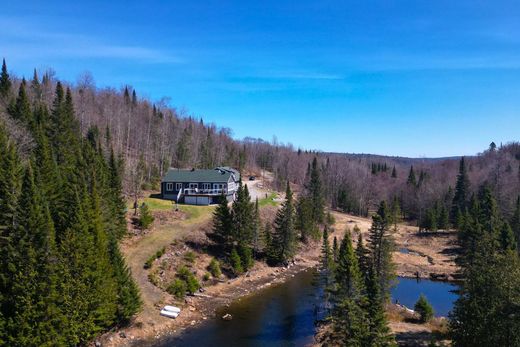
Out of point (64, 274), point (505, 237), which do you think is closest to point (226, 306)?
point (64, 274)

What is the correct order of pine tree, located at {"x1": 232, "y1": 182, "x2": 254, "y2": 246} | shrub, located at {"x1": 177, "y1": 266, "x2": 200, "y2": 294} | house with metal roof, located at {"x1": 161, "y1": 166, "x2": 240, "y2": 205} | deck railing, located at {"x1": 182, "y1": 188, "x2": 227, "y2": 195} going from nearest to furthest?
shrub, located at {"x1": 177, "y1": 266, "x2": 200, "y2": 294}
pine tree, located at {"x1": 232, "y1": 182, "x2": 254, "y2": 246}
house with metal roof, located at {"x1": 161, "y1": 166, "x2": 240, "y2": 205}
deck railing, located at {"x1": 182, "y1": 188, "x2": 227, "y2": 195}

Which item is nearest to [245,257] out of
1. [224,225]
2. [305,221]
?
[224,225]

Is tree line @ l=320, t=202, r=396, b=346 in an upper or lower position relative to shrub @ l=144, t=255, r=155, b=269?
upper

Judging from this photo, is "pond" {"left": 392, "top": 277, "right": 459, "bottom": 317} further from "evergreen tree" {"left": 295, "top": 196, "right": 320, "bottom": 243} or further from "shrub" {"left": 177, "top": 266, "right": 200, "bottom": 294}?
"shrub" {"left": 177, "top": 266, "right": 200, "bottom": 294}

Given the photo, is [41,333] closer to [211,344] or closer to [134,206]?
[211,344]

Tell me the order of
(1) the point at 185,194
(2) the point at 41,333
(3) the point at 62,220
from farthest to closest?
(1) the point at 185,194 → (3) the point at 62,220 → (2) the point at 41,333

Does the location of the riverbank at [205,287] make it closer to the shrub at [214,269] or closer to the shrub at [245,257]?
the shrub at [245,257]

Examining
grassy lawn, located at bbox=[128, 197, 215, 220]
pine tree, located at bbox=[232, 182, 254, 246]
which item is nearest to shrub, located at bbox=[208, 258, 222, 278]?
pine tree, located at bbox=[232, 182, 254, 246]

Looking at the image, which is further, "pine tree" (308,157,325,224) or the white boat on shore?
"pine tree" (308,157,325,224)

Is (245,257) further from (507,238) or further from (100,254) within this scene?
(507,238)
